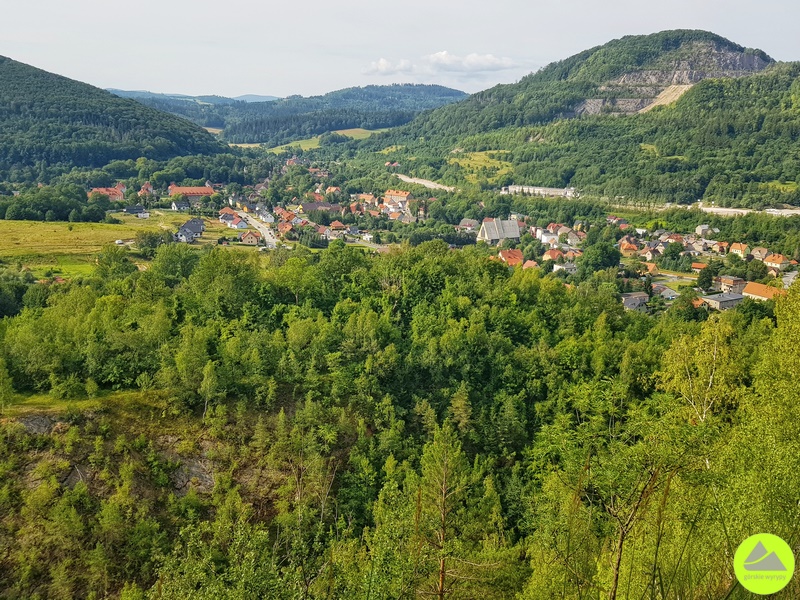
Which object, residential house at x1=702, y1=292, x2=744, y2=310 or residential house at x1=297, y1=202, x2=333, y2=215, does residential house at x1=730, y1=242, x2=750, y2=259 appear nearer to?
residential house at x1=702, y1=292, x2=744, y2=310

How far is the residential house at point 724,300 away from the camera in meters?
46.8

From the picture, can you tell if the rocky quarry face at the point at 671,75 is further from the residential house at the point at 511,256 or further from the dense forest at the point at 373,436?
the dense forest at the point at 373,436

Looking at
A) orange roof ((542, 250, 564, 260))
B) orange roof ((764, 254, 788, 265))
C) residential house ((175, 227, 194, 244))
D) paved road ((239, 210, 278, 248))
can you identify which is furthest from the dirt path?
residential house ((175, 227, 194, 244))

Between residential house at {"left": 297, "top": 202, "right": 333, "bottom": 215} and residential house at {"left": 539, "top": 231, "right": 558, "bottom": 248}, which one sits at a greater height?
residential house at {"left": 297, "top": 202, "right": 333, "bottom": 215}

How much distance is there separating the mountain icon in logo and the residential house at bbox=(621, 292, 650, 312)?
141 ft

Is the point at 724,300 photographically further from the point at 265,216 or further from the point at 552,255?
the point at 265,216

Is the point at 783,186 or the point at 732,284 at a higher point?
the point at 783,186

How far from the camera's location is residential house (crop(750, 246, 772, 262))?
60862 millimetres

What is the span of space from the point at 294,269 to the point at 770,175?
297 feet

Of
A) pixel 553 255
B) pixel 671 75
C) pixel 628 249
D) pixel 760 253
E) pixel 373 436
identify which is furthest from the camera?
pixel 671 75

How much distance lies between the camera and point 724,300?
47.5 metres

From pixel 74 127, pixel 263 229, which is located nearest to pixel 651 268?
pixel 263 229

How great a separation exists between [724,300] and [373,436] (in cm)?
3889

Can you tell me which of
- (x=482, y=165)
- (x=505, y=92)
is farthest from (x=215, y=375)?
(x=505, y=92)
